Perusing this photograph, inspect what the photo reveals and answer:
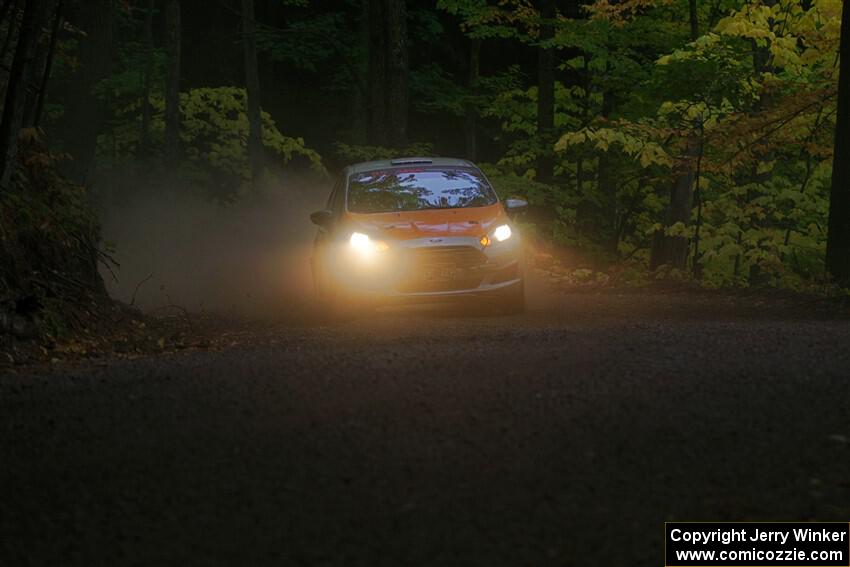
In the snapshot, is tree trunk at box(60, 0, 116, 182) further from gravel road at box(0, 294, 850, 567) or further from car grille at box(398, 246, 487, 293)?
gravel road at box(0, 294, 850, 567)

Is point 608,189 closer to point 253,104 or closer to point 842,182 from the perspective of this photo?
point 842,182

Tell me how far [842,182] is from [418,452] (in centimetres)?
1167

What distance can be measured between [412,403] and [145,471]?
188cm

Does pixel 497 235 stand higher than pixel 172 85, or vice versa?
pixel 172 85

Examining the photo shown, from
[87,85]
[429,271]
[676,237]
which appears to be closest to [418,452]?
[429,271]

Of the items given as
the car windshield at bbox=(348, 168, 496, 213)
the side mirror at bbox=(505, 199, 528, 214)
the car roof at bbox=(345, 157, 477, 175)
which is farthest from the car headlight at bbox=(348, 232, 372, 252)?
the side mirror at bbox=(505, 199, 528, 214)

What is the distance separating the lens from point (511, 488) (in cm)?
589

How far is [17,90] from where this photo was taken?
12.6m

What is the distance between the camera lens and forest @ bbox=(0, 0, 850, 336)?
14.4 meters

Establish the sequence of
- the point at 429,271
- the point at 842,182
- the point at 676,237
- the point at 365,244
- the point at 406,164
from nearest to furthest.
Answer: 1. the point at 429,271
2. the point at 365,244
3. the point at 406,164
4. the point at 842,182
5. the point at 676,237

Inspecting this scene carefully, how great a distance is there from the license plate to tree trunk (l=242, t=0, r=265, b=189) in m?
20.0

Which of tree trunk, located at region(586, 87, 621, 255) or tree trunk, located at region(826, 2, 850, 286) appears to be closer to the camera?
tree trunk, located at region(826, 2, 850, 286)

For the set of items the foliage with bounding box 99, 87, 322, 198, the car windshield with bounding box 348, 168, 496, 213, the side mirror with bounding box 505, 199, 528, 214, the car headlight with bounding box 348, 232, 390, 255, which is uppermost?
the foliage with bounding box 99, 87, 322, 198

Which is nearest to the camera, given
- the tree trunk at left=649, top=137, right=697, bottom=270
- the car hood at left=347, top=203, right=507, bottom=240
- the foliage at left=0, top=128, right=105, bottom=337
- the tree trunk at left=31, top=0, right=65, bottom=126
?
the foliage at left=0, top=128, right=105, bottom=337
